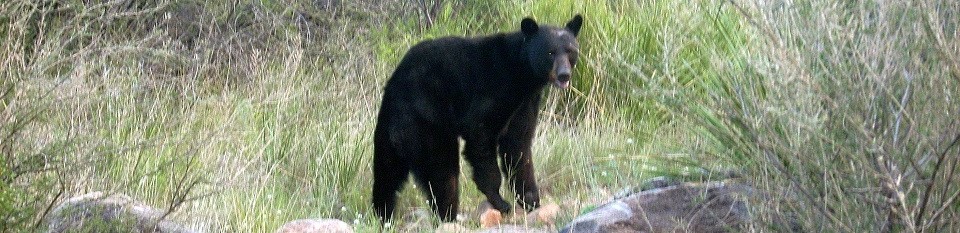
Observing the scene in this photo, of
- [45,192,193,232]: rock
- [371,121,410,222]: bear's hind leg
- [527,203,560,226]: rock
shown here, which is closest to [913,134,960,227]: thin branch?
[527,203,560,226]: rock

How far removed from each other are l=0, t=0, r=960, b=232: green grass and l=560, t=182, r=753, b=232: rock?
0.48 feet

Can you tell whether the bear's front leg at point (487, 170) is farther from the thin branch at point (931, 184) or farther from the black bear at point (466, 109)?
the thin branch at point (931, 184)

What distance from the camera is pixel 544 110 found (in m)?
10.4

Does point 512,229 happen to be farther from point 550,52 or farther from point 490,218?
point 550,52

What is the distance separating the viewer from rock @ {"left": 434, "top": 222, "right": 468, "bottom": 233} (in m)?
7.41

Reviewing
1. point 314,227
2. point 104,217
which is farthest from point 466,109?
point 104,217

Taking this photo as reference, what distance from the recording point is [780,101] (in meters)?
5.27

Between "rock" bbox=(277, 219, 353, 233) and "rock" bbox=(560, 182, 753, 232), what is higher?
"rock" bbox=(560, 182, 753, 232)

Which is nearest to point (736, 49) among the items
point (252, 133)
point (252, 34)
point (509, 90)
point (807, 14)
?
point (509, 90)

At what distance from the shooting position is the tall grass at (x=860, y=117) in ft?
15.6

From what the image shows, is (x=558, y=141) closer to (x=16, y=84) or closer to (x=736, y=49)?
(x=736, y=49)

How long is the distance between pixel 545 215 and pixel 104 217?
7.77 ft

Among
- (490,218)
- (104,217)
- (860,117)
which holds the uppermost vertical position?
(860,117)

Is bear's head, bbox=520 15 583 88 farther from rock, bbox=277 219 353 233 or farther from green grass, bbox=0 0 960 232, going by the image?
rock, bbox=277 219 353 233
